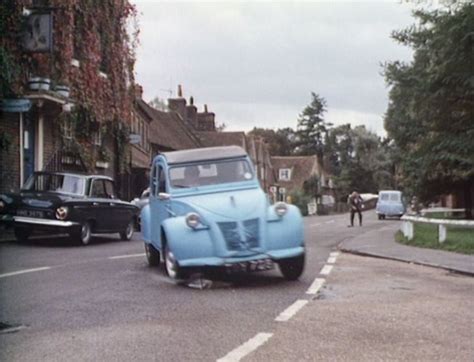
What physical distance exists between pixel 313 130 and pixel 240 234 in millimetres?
103769

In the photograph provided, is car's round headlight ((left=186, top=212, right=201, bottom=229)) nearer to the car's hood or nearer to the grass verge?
the car's hood

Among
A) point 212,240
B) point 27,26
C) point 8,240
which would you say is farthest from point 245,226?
point 27,26

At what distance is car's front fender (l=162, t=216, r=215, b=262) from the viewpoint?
978 cm

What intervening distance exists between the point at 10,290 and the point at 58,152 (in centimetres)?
1398

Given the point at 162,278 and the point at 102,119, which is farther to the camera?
the point at 102,119

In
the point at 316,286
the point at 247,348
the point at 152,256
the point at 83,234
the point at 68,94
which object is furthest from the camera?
the point at 68,94

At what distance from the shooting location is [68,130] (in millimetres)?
23578

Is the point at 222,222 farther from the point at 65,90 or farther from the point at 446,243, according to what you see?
the point at 65,90

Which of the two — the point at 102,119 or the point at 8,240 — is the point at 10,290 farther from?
the point at 102,119

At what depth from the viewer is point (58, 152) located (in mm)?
22969

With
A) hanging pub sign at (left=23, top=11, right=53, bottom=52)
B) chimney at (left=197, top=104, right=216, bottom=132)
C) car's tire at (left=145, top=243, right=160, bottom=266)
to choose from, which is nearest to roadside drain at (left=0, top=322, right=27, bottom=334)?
car's tire at (left=145, top=243, right=160, bottom=266)

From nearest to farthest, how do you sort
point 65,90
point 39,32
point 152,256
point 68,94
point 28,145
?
point 152,256, point 39,32, point 28,145, point 65,90, point 68,94

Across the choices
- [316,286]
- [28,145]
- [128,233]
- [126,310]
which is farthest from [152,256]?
[28,145]

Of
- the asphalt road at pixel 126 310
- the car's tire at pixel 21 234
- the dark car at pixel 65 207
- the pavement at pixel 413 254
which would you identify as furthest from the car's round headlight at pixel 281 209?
the car's tire at pixel 21 234
